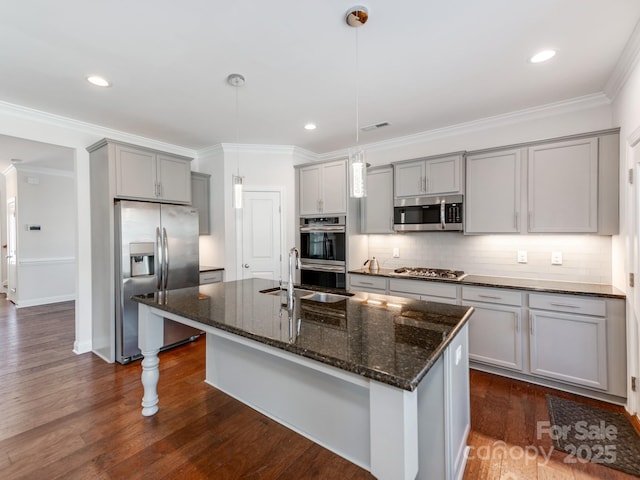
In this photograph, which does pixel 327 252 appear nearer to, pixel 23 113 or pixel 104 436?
pixel 104 436

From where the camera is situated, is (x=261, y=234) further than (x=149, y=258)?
Yes

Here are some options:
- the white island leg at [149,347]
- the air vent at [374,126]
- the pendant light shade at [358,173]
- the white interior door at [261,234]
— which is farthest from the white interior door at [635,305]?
the white interior door at [261,234]

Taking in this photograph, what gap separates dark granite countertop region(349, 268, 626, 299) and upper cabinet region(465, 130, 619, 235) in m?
0.50

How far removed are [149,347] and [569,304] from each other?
3459 millimetres

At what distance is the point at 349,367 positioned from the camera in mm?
1134

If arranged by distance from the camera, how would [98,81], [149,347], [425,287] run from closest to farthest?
[149,347]
[98,81]
[425,287]

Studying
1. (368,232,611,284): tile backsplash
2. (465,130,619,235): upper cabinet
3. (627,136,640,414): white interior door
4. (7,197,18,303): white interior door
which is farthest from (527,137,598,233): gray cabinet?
(7,197,18,303): white interior door

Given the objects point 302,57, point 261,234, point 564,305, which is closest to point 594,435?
point 564,305

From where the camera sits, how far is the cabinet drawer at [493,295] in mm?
2789

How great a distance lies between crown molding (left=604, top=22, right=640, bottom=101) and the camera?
201 centimetres

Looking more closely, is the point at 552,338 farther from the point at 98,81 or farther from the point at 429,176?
the point at 98,81

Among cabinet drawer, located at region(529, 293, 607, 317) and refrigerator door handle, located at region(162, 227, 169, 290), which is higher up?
refrigerator door handle, located at region(162, 227, 169, 290)

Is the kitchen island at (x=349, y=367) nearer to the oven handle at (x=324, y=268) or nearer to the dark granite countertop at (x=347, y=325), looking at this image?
the dark granite countertop at (x=347, y=325)

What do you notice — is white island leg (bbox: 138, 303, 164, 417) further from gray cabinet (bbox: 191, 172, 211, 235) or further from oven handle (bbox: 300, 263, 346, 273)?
gray cabinet (bbox: 191, 172, 211, 235)
